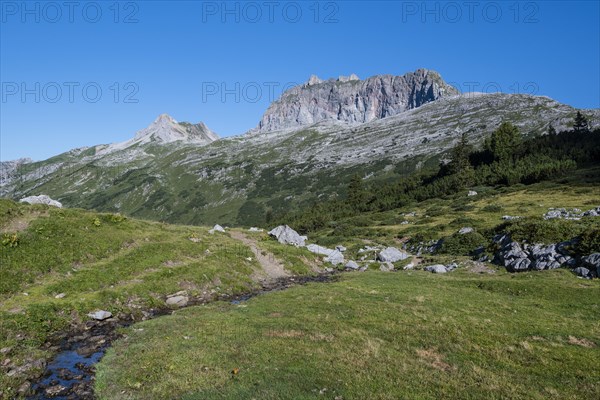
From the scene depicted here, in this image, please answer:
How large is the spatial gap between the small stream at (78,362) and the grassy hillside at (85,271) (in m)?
0.86

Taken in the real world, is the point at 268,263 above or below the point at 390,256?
above

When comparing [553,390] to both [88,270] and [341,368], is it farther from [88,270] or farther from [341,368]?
[88,270]

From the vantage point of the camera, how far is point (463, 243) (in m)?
61.8

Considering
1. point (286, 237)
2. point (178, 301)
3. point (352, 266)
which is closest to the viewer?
point (178, 301)

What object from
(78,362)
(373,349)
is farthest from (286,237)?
(373,349)

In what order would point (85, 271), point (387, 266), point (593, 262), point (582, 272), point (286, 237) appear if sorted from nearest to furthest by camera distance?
1. point (85, 271)
2. point (593, 262)
3. point (582, 272)
4. point (387, 266)
5. point (286, 237)

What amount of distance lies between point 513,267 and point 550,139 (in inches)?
5345

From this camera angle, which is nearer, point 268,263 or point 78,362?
point 78,362

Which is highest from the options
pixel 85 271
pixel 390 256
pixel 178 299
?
pixel 85 271

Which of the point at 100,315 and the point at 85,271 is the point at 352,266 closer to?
the point at 85,271

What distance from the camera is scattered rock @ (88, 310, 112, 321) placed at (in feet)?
93.0

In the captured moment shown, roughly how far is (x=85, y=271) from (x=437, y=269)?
133ft

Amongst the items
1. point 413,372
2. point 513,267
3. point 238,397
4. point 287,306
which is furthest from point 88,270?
point 513,267

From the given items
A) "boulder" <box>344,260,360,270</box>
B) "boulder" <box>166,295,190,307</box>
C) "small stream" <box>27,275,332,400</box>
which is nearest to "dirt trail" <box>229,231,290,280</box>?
A: "boulder" <box>344,260,360,270</box>
